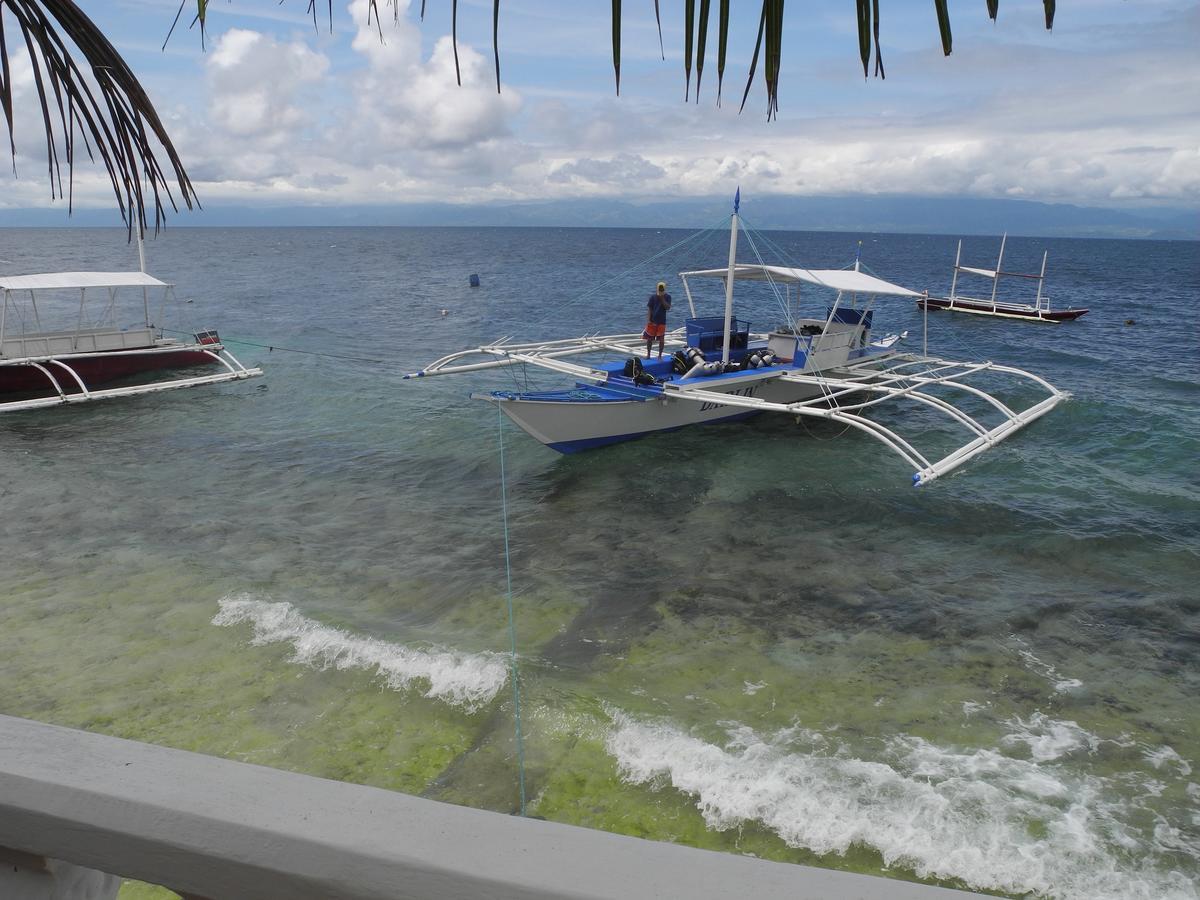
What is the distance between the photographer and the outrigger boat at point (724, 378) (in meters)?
15.6

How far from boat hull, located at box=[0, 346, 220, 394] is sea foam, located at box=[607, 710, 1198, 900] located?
2132cm

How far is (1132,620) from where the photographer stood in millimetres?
10633

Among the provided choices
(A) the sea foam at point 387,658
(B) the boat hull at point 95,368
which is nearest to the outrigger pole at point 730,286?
(A) the sea foam at point 387,658

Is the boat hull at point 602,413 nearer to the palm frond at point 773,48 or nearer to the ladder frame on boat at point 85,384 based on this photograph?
the ladder frame on boat at point 85,384

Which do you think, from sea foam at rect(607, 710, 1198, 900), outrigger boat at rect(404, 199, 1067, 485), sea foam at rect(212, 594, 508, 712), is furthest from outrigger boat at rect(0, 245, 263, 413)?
sea foam at rect(607, 710, 1198, 900)

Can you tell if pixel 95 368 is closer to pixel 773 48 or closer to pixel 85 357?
pixel 85 357

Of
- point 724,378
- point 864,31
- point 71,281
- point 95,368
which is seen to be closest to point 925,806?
point 864,31

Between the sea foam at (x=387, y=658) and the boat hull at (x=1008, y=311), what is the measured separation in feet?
137

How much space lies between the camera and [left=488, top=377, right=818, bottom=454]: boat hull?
15688 mm

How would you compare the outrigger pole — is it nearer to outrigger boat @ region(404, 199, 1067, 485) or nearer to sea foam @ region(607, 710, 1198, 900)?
outrigger boat @ region(404, 199, 1067, 485)

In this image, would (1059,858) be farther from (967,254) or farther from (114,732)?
(967,254)

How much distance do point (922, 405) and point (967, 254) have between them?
134 metres

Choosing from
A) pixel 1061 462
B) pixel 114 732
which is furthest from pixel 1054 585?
pixel 114 732

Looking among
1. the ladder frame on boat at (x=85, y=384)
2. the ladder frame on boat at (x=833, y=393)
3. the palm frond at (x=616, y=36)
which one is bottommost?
the ladder frame on boat at (x=85, y=384)
